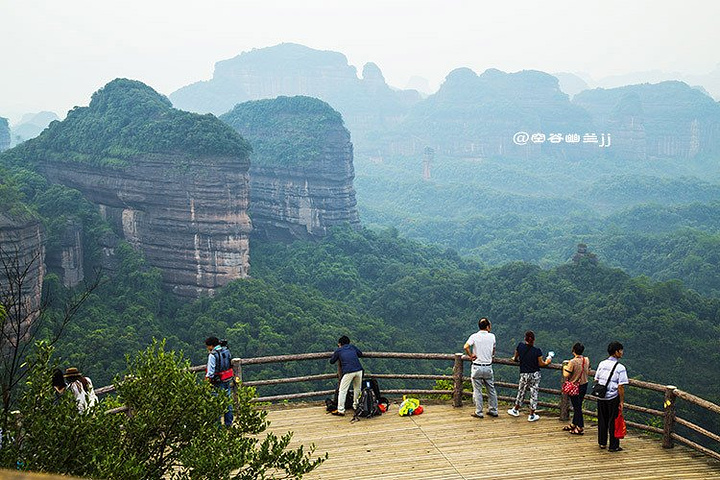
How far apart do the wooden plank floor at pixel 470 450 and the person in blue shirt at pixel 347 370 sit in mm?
321

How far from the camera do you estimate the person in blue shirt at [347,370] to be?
12.0m

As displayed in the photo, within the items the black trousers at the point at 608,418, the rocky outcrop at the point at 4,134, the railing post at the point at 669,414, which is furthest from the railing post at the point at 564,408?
the rocky outcrop at the point at 4,134

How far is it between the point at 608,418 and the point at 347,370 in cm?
414

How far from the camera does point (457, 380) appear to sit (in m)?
12.6

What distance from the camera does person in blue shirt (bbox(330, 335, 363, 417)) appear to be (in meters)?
12.0

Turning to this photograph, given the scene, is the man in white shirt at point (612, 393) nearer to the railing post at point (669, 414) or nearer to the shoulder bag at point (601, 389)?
the shoulder bag at point (601, 389)

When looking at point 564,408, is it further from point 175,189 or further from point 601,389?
point 175,189

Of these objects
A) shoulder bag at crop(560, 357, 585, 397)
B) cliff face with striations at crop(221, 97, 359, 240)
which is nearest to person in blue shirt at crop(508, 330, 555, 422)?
shoulder bag at crop(560, 357, 585, 397)

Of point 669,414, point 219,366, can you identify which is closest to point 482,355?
point 669,414

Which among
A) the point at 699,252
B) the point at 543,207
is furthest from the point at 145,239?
the point at 543,207

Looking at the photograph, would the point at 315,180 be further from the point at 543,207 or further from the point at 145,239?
the point at 543,207

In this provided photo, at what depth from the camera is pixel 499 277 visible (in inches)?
2297

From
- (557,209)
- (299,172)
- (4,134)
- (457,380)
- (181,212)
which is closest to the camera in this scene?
(457,380)

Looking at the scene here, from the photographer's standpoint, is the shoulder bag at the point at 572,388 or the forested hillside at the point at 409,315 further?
the forested hillside at the point at 409,315
